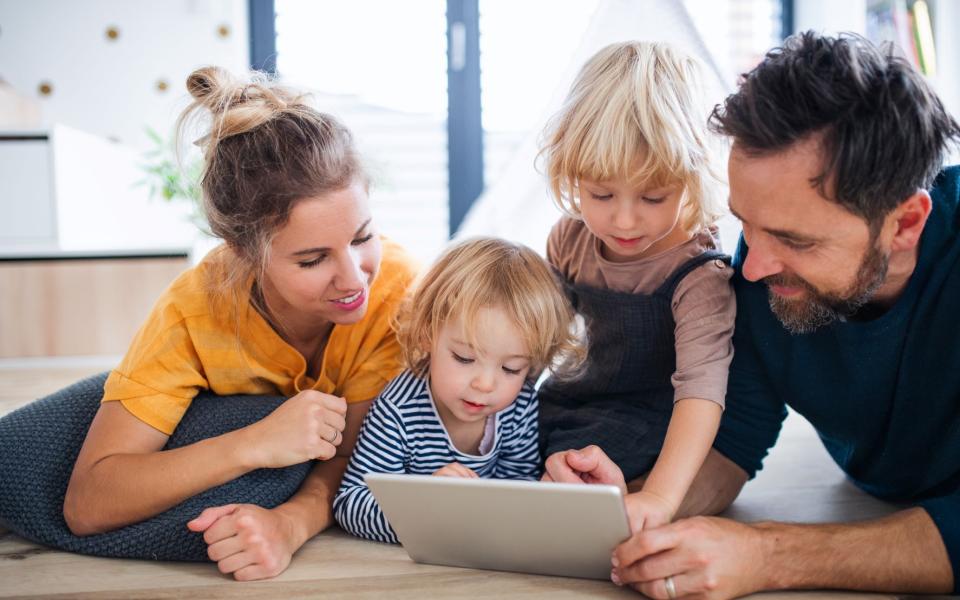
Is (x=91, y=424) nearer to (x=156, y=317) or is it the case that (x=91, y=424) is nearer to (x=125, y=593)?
(x=156, y=317)

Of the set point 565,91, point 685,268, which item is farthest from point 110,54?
point 685,268

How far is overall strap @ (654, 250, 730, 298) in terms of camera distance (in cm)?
127

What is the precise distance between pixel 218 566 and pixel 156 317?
0.39 metres

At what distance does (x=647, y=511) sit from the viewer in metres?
1.06

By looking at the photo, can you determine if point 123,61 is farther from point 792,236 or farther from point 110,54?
point 792,236

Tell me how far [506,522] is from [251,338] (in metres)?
0.52

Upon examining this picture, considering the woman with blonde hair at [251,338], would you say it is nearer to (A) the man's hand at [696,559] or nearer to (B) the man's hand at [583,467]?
(B) the man's hand at [583,467]

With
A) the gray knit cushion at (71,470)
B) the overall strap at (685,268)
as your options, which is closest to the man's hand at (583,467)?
the overall strap at (685,268)

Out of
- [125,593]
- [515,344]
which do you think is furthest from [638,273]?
[125,593]

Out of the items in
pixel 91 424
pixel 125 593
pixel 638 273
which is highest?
pixel 638 273

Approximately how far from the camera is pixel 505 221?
6.37ft

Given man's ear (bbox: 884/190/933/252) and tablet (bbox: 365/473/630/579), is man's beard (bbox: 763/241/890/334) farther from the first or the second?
tablet (bbox: 365/473/630/579)

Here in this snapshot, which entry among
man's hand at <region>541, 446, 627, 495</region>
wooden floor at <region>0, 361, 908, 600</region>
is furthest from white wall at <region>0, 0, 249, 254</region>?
man's hand at <region>541, 446, 627, 495</region>

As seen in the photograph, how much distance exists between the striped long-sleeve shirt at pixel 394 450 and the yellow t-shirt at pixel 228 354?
11 cm
